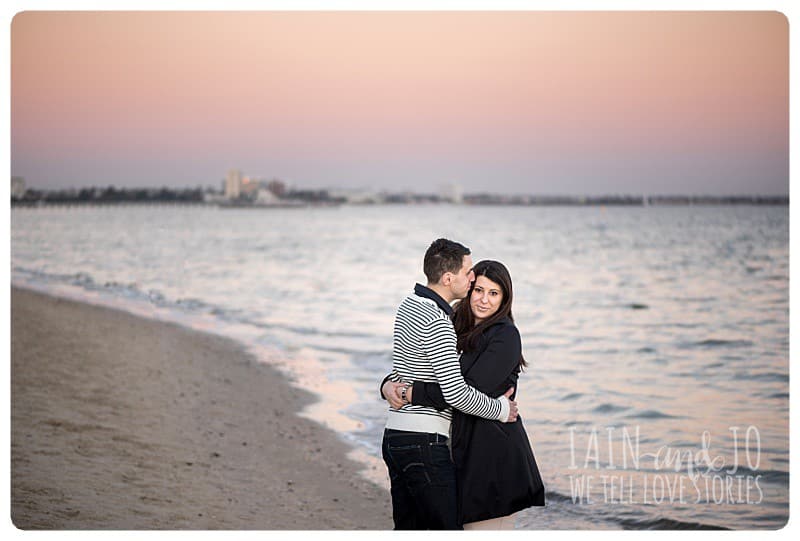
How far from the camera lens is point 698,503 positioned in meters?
6.96

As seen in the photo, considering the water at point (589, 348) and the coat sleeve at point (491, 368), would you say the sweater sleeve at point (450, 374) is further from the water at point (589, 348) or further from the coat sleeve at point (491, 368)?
the water at point (589, 348)

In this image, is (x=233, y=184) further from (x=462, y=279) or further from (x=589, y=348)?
(x=462, y=279)

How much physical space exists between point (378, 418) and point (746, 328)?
12115 millimetres

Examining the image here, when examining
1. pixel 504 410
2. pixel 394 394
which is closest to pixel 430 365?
A: pixel 394 394

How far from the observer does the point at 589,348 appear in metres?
15.2

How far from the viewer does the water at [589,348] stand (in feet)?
24.3

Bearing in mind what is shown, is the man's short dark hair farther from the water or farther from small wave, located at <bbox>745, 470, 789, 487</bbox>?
small wave, located at <bbox>745, 470, 789, 487</bbox>

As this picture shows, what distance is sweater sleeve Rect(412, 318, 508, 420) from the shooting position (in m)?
3.55

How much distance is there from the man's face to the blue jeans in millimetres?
629

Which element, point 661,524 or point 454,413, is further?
point 661,524

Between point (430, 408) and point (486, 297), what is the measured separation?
0.55 metres

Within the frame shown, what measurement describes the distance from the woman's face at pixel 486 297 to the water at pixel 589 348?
296cm

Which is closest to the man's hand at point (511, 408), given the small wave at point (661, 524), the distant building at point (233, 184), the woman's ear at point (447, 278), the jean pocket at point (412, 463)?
the jean pocket at point (412, 463)
